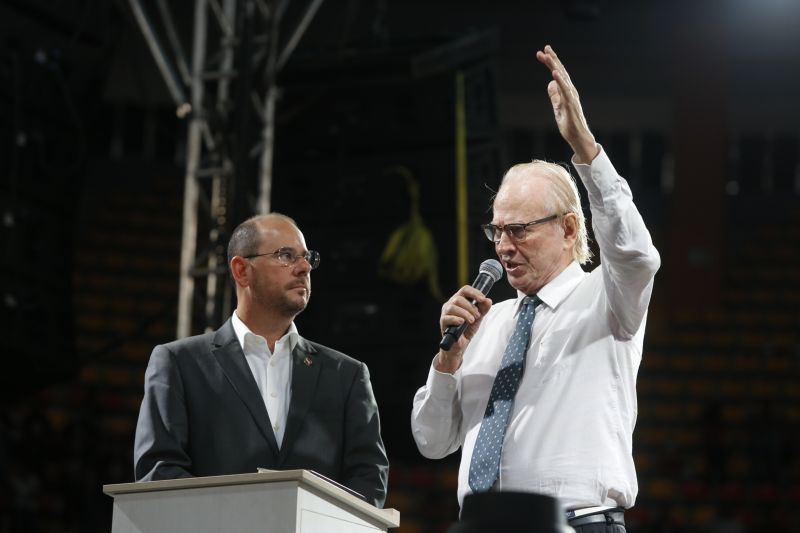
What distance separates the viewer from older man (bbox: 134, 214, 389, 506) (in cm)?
269

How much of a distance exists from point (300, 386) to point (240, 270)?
36 cm

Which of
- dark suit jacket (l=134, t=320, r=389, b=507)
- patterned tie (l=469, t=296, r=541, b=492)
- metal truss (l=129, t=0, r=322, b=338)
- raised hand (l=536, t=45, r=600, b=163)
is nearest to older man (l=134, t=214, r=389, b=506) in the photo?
dark suit jacket (l=134, t=320, r=389, b=507)

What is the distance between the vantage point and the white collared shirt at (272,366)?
2812 mm

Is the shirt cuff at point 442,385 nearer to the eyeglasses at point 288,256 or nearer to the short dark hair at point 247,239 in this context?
the eyeglasses at point 288,256

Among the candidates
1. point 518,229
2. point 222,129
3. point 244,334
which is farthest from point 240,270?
point 222,129

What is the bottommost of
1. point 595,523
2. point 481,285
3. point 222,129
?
point 595,523

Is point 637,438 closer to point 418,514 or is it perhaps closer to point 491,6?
point 418,514

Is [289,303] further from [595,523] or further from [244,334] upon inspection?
[595,523]

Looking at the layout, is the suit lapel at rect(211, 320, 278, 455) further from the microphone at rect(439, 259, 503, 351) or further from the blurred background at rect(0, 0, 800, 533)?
the blurred background at rect(0, 0, 800, 533)

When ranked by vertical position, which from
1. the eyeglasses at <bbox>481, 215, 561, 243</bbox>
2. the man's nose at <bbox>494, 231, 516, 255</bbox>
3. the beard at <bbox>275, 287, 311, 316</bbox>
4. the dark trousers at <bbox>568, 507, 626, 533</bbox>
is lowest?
the dark trousers at <bbox>568, 507, 626, 533</bbox>

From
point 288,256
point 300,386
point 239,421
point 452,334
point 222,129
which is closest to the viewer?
point 452,334

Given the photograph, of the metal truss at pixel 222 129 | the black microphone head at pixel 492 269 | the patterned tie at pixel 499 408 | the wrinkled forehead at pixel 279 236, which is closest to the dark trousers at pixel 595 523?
the patterned tie at pixel 499 408

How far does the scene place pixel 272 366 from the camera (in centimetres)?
286

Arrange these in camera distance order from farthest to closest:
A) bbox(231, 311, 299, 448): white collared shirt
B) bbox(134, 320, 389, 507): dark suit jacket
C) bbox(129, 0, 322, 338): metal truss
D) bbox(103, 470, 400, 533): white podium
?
1. bbox(129, 0, 322, 338): metal truss
2. bbox(231, 311, 299, 448): white collared shirt
3. bbox(134, 320, 389, 507): dark suit jacket
4. bbox(103, 470, 400, 533): white podium
